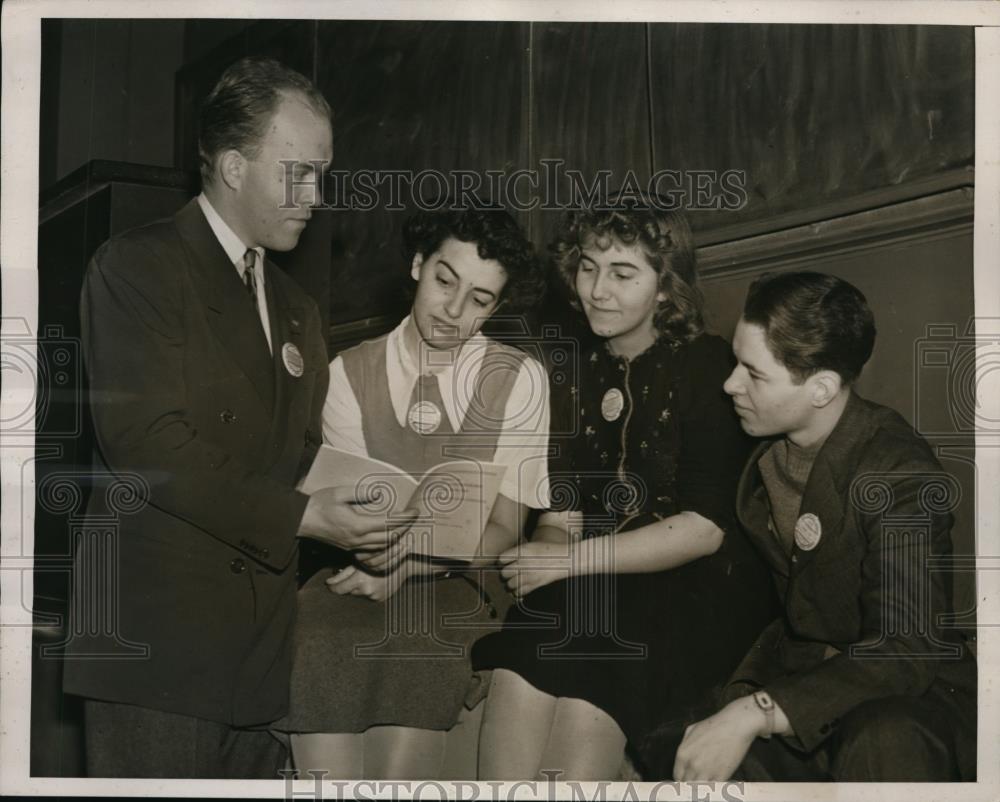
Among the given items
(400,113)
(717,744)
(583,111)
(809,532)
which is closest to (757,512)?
(809,532)

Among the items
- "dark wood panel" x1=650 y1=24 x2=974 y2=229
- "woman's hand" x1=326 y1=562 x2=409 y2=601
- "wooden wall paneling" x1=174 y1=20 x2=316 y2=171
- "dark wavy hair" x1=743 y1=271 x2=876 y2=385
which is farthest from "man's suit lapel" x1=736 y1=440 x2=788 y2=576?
"wooden wall paneling" x1=174 y1=20 x2=316 y2=171

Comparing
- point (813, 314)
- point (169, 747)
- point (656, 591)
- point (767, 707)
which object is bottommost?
point (169, 747)

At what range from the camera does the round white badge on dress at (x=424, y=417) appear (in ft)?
8.82

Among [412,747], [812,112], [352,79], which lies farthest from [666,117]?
[412,747]

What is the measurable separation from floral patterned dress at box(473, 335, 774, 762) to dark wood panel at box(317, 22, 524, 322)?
68 cm

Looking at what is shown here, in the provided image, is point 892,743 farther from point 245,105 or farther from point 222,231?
point 245,105

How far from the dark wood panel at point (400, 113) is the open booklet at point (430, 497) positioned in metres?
0.39

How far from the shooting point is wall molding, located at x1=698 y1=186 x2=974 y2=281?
8.72 feet

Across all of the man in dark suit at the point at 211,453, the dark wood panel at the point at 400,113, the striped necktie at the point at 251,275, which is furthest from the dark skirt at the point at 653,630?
the striped necktie at the point at 251,275

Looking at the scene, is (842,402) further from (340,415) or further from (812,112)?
(340,415)

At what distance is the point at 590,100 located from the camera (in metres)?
2.73

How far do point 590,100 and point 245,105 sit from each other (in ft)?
2.90

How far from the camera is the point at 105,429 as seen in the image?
2.66 metres

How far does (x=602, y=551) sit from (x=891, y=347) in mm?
899
